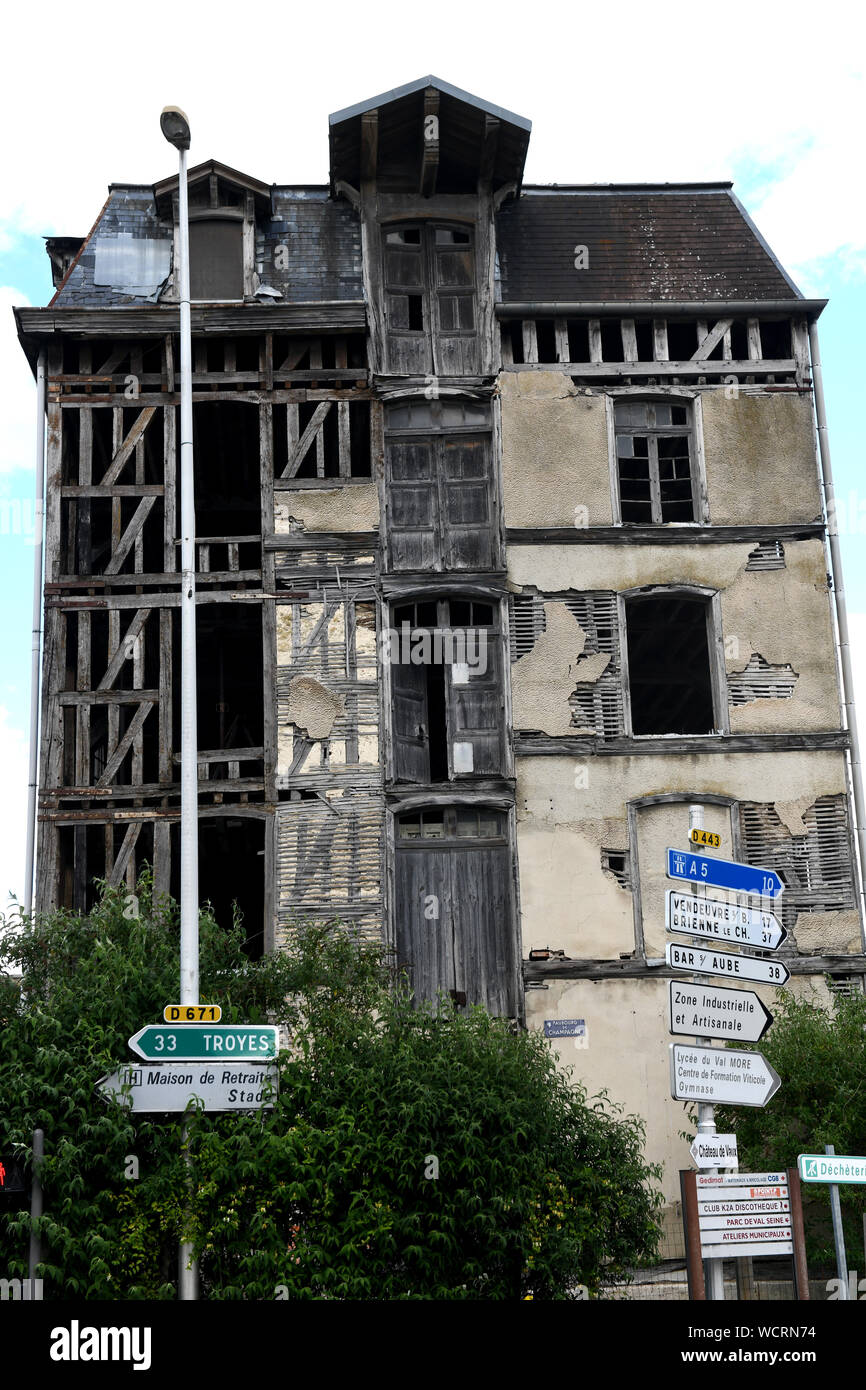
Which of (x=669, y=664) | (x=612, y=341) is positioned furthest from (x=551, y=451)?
(x=669, y=664)

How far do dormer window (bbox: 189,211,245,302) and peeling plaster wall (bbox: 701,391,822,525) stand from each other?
28.7ft

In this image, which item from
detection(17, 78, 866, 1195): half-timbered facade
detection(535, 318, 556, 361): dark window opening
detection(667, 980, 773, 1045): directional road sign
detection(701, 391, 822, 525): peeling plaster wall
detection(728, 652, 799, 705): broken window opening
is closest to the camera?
detection(667, 980, 773, 1045): directional road sign

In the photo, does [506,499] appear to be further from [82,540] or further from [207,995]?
[207,995]

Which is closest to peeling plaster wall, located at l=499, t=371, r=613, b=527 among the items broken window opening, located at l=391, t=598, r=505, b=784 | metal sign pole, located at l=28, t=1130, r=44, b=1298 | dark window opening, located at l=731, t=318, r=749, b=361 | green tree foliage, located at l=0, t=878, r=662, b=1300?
broken window opening, located at l=391, t=598, r=505, b=784

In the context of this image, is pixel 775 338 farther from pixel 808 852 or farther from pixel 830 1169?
pixel 830 1169

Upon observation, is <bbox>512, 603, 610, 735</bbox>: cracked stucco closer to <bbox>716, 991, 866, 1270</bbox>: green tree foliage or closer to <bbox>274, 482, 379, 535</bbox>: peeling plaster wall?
<bbox>274, 482, 379, 535</bbox>: peeling plaster wall

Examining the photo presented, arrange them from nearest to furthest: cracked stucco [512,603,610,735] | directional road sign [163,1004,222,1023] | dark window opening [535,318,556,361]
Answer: directional road sign [163,1004,222,1023] → cracked stucco [512,603,610,735] → dark window opening [535,318,556,361]

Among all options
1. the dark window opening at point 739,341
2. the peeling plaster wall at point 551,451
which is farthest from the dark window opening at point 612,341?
the dark window opening at point 739,341

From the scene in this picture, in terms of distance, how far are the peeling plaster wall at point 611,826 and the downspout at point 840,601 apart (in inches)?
11.8

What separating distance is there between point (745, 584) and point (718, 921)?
15977mm

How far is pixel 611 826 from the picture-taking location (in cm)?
2445

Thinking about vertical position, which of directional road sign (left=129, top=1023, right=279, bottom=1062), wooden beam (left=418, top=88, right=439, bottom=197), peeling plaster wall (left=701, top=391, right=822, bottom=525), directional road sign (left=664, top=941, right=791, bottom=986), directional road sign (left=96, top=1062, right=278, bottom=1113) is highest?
wooden beam (left=418, top=88, right=439, bottom=197)

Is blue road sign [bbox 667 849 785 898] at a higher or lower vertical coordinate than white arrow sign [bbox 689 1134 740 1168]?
higher

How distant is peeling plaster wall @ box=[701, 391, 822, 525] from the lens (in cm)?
2603
